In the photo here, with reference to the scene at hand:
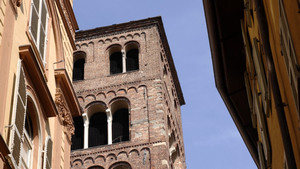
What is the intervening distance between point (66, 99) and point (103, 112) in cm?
1819

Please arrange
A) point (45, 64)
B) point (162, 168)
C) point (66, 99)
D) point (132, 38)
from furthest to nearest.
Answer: point (132, 38) < point (162, 168) < point (66, 99) < point (45, 64)

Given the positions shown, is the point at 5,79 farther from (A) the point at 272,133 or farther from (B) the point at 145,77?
(B) the point at 145,77

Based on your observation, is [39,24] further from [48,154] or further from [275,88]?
[275,88]

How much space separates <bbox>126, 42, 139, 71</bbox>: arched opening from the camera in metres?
31.0

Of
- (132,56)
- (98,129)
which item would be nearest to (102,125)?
(98,129)

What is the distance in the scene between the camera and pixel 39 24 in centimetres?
1027

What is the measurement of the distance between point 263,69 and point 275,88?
3.83 ft

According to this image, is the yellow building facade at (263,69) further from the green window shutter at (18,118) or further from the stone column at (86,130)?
the stone column at (86,130)

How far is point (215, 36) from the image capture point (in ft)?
29.8

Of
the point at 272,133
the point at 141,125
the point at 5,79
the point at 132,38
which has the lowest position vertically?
the point at 272,133

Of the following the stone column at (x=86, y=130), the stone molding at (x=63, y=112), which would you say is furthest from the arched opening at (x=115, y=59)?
the stone molding at (x=63, y=112)

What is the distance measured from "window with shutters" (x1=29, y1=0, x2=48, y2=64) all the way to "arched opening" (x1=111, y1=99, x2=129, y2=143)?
17860 millimetres

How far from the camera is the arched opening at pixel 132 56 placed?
102 ft

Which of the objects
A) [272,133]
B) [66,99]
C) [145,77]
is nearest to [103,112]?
[145,77]
